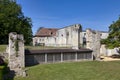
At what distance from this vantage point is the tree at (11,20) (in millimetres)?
34562

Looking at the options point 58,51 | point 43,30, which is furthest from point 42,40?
point 58,51

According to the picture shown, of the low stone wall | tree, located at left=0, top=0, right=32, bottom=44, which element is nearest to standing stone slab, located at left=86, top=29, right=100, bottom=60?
the low stone wall

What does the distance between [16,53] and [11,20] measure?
63.4 ft

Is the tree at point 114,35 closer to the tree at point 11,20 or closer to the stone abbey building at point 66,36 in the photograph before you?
the stone abbey building at point 66,36

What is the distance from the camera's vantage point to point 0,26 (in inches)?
1364

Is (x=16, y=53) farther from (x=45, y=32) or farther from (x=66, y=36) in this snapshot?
(x=45, y=32)

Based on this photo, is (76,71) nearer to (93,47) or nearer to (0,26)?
(93,47)

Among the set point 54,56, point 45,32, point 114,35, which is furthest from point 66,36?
point 45,32

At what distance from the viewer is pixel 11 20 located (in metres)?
35.4

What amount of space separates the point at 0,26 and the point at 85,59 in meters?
19.4

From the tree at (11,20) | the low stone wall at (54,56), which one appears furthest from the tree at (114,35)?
the tree at (11,20)

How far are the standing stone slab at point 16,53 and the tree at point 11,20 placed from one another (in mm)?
17570

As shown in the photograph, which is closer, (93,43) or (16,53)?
(16,53)

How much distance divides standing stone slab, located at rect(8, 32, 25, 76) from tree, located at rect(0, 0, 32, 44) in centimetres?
1757
